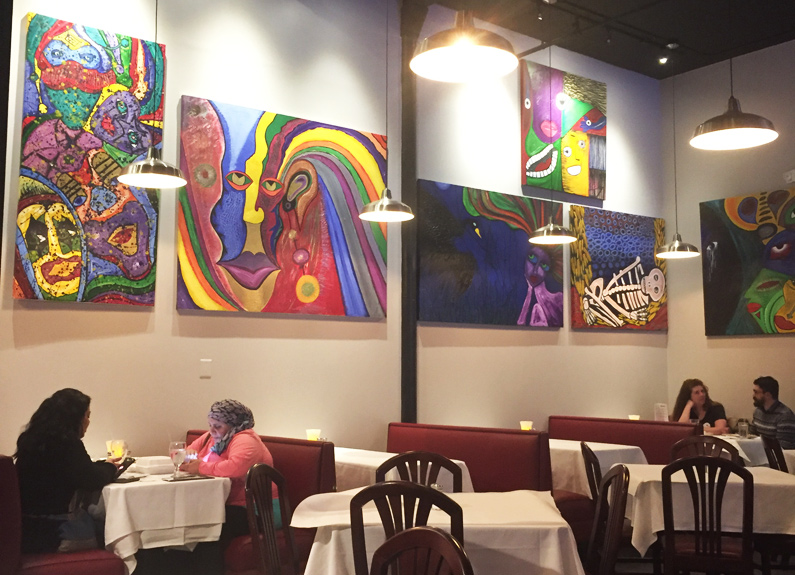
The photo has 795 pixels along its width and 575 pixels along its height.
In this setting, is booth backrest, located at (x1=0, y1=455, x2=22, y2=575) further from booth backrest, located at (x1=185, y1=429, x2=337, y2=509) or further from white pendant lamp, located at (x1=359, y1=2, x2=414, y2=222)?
white pendant lamp, located at (x1=359, y1=2, x2=414, y2=222)

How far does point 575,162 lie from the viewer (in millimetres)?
8266

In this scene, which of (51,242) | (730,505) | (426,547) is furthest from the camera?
(51,242)

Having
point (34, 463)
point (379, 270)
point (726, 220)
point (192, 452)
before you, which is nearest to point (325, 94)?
point (379, 270)

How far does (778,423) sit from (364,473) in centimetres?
371

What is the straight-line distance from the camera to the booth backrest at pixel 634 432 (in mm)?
6625

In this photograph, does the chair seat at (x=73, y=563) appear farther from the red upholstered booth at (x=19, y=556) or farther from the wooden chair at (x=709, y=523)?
the wooden chair at (x=709, y=523)

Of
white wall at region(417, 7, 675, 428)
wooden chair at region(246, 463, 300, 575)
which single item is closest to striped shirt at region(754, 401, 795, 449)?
white wall at region(417, 7, 675, 428)

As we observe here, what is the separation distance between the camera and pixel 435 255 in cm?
705

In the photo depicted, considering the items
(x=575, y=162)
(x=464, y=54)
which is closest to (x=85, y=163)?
(x=464, y=54)

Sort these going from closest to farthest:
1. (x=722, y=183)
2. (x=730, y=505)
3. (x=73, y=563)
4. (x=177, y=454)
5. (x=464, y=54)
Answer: (x=464, y=54) < (x=73, y=563) < (x=730, y=505) < (x=177, y=454) < (x=722, y=183)

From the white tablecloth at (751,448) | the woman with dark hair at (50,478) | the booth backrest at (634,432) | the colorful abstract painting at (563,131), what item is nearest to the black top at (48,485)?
the woman with dark hair at (50,478)

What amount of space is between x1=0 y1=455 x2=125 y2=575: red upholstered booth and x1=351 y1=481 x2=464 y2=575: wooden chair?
6.05 ft

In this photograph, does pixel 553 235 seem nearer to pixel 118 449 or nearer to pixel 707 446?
pixel 707 446

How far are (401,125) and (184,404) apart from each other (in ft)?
9.72
